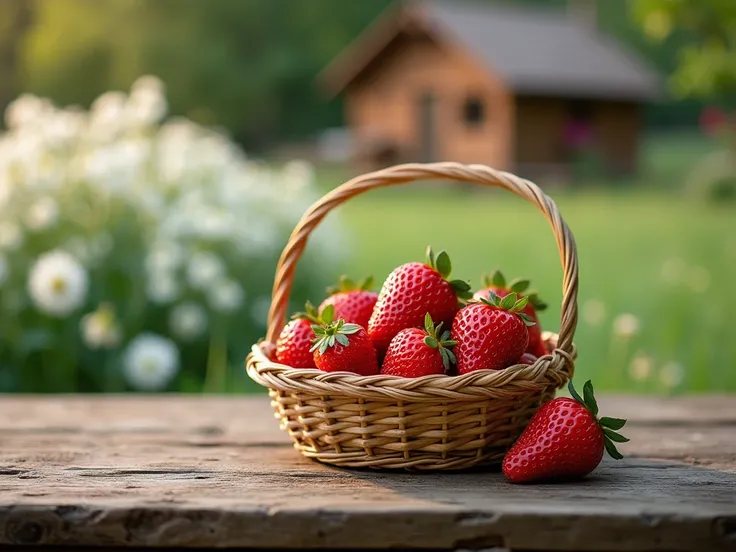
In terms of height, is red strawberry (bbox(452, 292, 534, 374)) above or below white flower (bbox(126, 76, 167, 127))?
below

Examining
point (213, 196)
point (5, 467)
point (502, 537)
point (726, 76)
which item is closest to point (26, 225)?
point (213, 196)

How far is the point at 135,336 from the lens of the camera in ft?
9.02

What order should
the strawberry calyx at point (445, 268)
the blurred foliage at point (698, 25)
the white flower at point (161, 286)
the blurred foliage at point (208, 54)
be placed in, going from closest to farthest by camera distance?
the strawberry calyx at point (445, 268)
the white flower at point (161, 286)
the blurred foliage at point (698, 25)
the blurred foliage at point (208, 54)

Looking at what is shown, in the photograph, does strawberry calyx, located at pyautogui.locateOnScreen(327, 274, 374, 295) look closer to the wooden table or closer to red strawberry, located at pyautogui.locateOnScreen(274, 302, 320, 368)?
red strawberry, located at pyautogui.locateOnScreen(274, 302, 320, 368)

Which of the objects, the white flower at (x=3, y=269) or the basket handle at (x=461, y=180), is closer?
the basket handle at (x=461, y=180)

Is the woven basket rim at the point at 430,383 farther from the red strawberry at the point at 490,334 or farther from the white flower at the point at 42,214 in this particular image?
the white flower at the point at 42,214

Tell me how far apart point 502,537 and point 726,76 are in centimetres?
787

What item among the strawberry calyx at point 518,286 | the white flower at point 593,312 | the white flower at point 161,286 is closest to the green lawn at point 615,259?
the white flower at point 593,312

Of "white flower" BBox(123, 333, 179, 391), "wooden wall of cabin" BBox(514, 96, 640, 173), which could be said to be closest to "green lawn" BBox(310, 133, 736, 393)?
"white flower" BBox(123, 333, 179, 391)

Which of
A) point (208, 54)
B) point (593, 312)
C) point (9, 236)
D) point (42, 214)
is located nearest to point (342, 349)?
point (42, 214)

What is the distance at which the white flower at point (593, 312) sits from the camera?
115 inches

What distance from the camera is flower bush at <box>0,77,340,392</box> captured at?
257 centimetres

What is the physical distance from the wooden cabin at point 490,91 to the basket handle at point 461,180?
10275 mm

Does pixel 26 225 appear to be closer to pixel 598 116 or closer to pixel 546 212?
pixel 546 212
